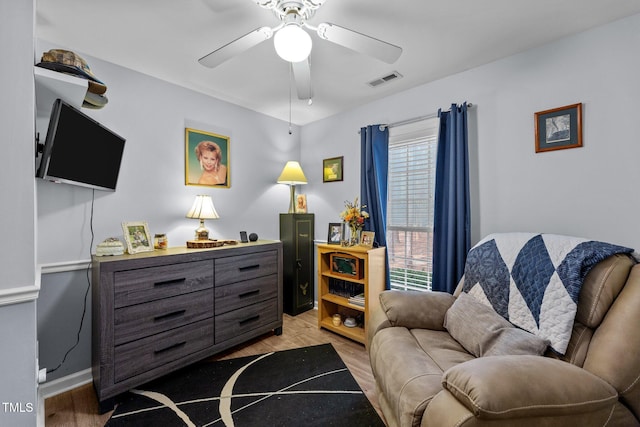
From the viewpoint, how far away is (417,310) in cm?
180

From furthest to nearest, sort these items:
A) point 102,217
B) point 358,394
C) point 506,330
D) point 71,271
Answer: point 102,217 < point 71,271 < point 358,394 < point 506,330

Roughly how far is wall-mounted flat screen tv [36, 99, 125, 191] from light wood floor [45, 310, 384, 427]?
4.66 feet

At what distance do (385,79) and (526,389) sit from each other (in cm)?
234

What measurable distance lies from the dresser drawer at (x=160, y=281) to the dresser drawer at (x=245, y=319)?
0.35 metres

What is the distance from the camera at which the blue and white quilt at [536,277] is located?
4.27 feet

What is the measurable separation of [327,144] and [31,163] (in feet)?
8.71

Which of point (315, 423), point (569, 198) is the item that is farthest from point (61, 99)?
point (569, 198)

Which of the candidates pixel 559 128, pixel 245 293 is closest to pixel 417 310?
pixel 245 293

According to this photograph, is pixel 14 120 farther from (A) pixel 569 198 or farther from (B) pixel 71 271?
(A) pixel 569 198

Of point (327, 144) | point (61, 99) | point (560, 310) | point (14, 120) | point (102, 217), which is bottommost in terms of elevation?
point (560, 310)

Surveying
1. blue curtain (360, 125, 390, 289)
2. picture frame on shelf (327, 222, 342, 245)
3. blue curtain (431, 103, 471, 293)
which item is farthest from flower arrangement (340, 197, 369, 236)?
blue curtain (431, 103, 471, 293)

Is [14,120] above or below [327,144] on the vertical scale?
below

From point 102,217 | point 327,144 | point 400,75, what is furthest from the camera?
point 327,144

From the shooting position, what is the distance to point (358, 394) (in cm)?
182
